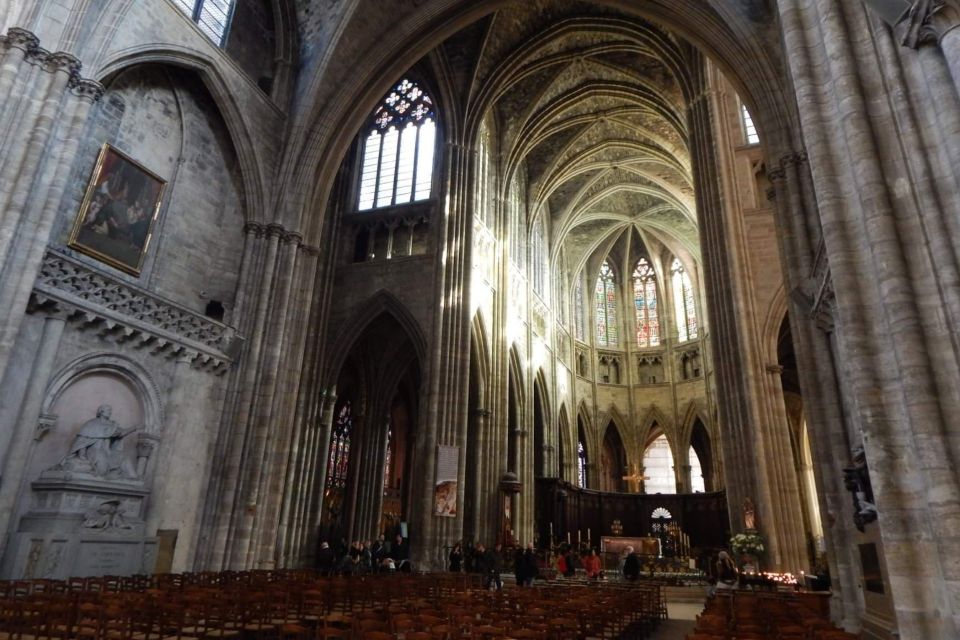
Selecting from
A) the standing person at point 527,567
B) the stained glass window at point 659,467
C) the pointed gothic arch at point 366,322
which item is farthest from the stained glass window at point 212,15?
the stained glass window at point 659,467

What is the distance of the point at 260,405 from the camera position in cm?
1302

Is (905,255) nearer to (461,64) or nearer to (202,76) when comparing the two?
(202,76)

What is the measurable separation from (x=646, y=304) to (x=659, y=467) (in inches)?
375

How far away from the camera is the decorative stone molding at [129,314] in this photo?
9.43 m

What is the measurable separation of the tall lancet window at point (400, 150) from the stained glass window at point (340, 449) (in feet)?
26.9

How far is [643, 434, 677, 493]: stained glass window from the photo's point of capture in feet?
113

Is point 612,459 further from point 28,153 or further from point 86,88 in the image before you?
point 28,153

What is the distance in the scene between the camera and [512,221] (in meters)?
26.8

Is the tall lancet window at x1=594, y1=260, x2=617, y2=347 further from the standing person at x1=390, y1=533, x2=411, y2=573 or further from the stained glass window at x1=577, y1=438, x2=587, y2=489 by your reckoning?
the standing person at x1=390, y1=533, x2=411, y2=573

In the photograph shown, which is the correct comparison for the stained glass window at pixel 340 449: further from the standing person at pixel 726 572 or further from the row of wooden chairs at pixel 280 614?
the standing person at pixel 726 572

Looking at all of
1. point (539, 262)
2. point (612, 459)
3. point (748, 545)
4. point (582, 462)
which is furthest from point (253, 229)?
point (612, 459)

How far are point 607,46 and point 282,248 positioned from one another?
15.3 metres

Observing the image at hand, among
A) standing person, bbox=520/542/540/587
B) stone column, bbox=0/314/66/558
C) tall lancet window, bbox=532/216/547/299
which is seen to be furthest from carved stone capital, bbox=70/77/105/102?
tall lancet window, bbox=532/216/547/299

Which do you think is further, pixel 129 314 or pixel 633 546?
pixel 633 546
